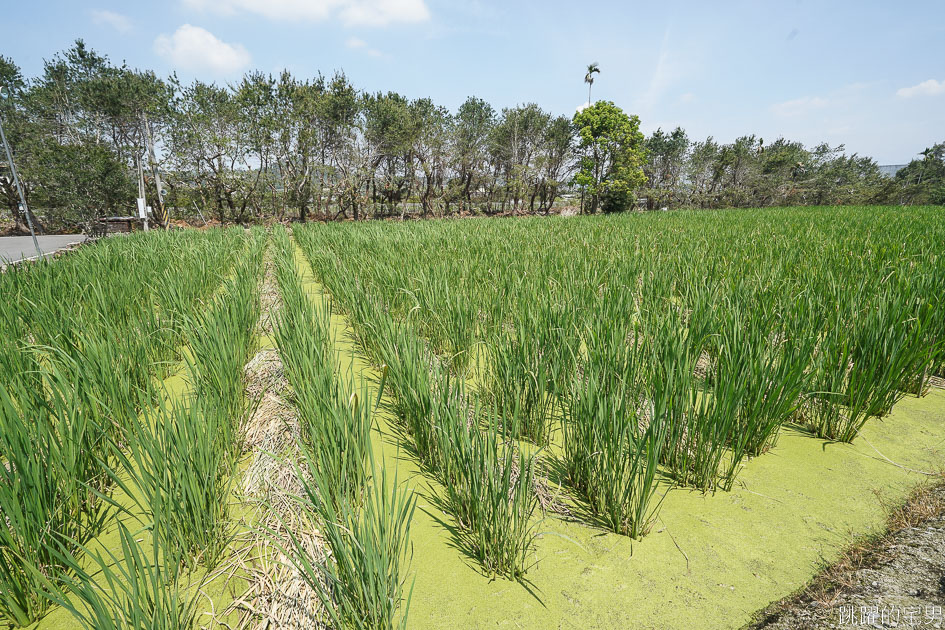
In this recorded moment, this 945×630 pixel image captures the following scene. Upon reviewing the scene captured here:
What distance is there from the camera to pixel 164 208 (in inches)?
658

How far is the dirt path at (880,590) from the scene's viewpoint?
37.0 inches

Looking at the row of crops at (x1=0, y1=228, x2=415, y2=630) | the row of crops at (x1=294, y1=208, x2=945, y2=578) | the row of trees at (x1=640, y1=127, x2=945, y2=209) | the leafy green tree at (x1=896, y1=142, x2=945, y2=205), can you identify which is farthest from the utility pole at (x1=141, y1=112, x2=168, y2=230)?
the leafy green tree at (x1=896, y1=142, x2=945, y2=205)

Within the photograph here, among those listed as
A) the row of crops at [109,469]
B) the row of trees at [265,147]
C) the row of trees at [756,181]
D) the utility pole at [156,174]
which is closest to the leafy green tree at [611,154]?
the row of trees at [265,147]

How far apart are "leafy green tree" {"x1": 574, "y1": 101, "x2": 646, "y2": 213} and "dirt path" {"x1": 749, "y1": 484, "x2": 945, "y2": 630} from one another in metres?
24.6

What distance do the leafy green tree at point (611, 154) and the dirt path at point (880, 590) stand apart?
80.8 feet

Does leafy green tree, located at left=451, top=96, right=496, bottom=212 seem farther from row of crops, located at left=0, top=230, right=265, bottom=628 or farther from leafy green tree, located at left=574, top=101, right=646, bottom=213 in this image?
row of crops, located at left=0, top=230, right=265, bottom=628

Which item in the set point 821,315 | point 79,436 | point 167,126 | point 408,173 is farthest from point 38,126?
point 821,315

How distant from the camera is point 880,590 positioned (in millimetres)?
1006

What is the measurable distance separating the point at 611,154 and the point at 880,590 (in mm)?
25619

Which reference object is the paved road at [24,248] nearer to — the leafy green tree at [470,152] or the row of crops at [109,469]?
the row of crops at [109,469]

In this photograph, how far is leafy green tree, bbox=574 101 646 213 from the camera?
2220 centimetres

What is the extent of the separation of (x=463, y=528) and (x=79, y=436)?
1.32m

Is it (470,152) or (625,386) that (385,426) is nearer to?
(625,386)

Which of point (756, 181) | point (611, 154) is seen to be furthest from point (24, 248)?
point (756, 181)
